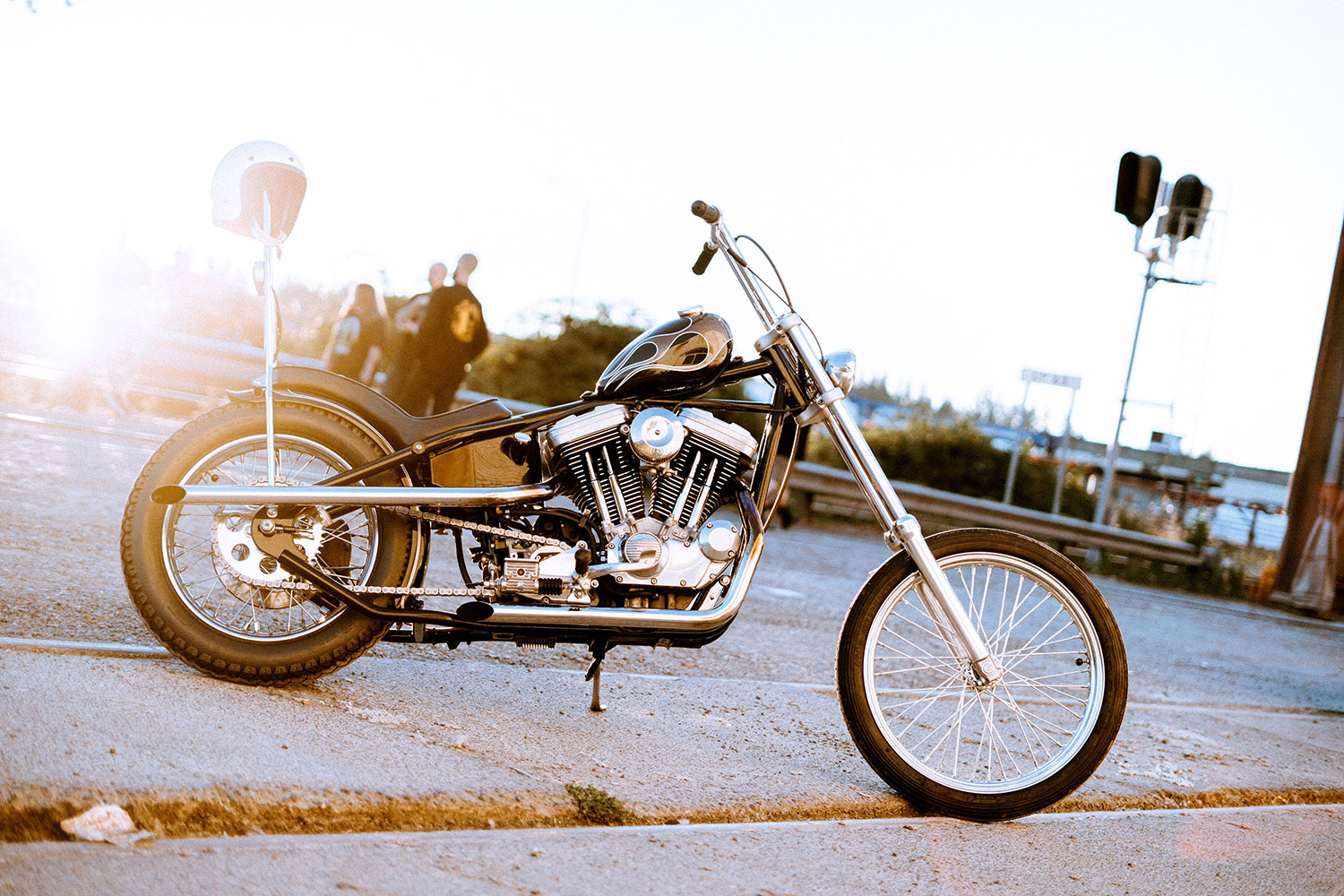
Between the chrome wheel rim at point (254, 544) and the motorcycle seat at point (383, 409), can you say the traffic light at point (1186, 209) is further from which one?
the chrome wheel rim at point (254, 544)

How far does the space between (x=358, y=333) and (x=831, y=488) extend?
529 centimetres

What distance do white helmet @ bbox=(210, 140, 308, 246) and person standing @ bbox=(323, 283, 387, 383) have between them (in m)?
7.56

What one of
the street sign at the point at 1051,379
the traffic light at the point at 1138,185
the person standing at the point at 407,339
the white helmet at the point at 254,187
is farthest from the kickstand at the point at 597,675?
the street sign at the point at 1051,379

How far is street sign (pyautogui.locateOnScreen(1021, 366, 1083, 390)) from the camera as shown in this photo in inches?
556

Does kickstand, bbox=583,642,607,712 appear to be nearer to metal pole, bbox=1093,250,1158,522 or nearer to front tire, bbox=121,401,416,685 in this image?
front tire, bbox=121,401,416,685

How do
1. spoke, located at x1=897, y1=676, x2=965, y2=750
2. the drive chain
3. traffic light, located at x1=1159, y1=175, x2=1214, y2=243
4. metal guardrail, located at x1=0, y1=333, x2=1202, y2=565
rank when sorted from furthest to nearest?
traffic light, located at x1=1159, y1=175, x2=1214, y2=243
metal guardrail, located at x1=0, y1=333, x2=1202, y2=565
spoke, located at x1=897, y1=676, x2=965, y2=750
the drive chain

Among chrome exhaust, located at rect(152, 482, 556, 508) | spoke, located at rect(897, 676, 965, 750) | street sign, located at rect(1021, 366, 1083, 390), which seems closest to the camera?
chrome exhaust, located at rect(152, 482, 556, 508)

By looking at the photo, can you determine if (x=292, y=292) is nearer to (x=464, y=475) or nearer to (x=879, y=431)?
(x=879, y=431)

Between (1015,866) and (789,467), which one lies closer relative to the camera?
Answer: (1015,866)

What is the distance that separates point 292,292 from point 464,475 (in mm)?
18572

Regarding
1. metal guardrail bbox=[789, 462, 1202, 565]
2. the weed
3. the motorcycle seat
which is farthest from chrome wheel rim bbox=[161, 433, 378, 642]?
metal guardrail bbox=[789, 462, 1202, 565]

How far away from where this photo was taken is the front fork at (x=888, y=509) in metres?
2.84

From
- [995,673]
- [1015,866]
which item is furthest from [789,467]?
[1015,866]

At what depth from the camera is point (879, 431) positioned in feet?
58.3
